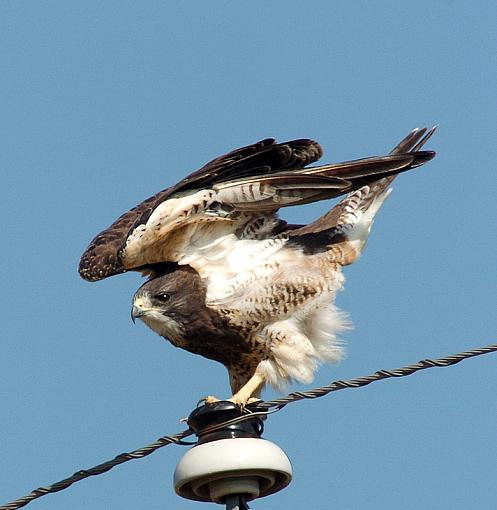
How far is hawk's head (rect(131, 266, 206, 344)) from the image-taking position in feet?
29.8

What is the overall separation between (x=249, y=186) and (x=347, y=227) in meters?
1.04

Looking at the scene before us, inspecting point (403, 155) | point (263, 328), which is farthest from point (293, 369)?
point (403, 155)

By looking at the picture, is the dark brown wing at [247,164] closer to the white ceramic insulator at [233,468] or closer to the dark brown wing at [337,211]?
the dark brown wing at [337,211]

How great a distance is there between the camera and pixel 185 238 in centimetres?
920

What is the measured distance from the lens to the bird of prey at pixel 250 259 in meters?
8.80

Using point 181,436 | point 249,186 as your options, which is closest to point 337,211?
point 249,186

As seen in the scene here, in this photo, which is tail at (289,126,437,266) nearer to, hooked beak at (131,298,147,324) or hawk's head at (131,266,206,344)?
hawk's head at (131,266,206,344)

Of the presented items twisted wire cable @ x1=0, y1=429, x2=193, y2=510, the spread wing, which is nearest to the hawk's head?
the spread wing

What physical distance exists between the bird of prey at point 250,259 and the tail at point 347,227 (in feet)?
0.04

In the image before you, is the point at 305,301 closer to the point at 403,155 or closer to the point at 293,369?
the point at 293,369

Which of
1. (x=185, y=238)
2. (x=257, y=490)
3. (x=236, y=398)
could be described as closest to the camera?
(x=257, y=490)

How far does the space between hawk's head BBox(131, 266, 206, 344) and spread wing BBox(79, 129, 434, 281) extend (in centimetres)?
29

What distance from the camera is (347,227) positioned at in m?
9.55

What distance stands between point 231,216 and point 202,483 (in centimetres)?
306
